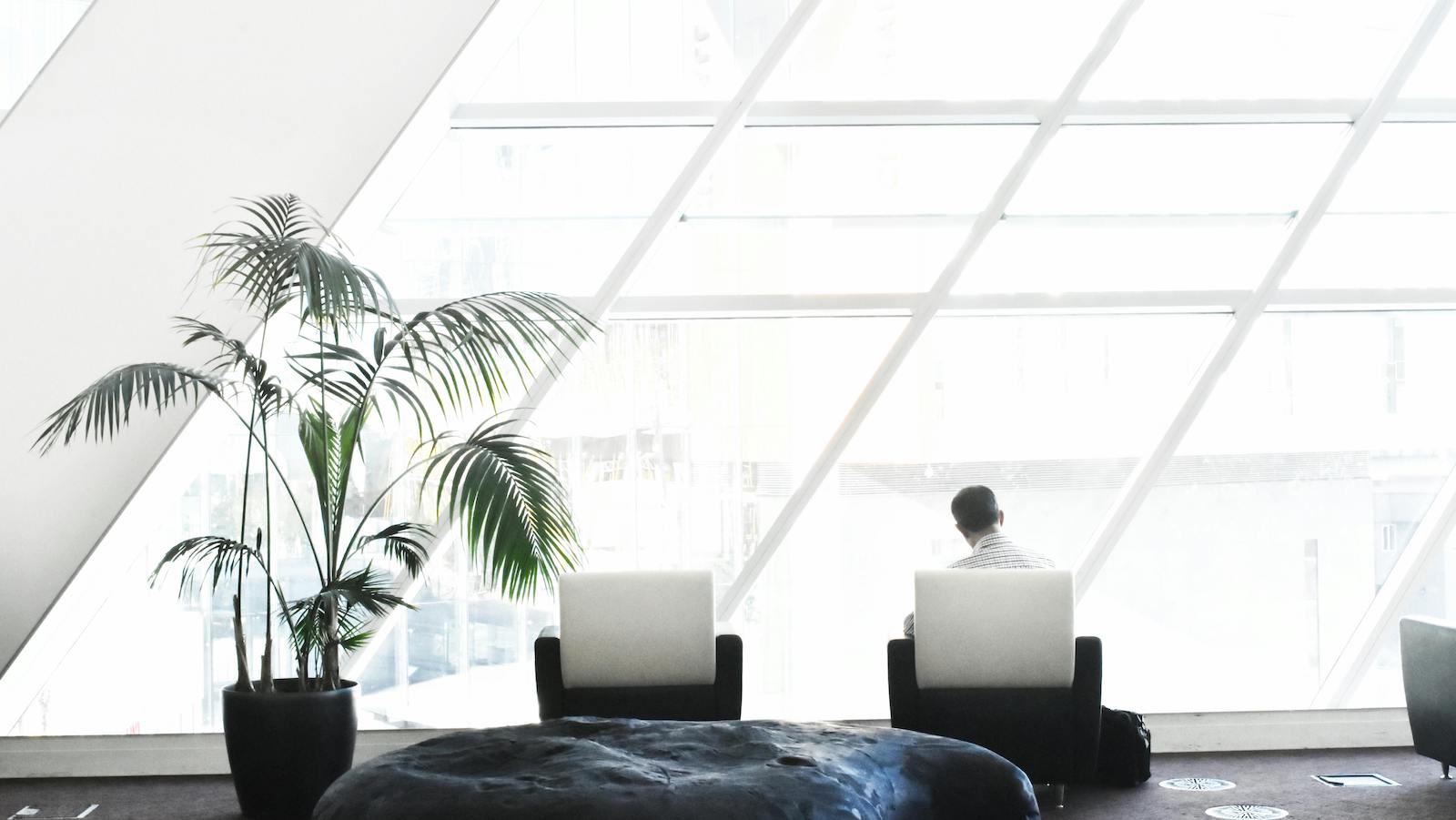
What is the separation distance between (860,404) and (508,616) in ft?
6.29

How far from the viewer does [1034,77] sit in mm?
6137

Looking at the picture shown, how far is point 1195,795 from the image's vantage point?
4.59m

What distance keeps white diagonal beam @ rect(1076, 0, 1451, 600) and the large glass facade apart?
6cm

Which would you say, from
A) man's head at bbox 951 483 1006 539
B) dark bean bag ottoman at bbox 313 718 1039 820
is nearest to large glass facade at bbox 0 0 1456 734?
man's head at bbox 951 483 1006 539

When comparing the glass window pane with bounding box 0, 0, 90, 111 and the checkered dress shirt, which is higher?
the glass window pane with bounding box 0, 0, 90, 111

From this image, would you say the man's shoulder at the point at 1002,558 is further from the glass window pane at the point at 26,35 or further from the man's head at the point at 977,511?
the glass window pane at the point at 26,35

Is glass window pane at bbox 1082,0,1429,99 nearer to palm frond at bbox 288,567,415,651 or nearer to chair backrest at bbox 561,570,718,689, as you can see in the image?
chair backrest at bbox 561,570,718,689

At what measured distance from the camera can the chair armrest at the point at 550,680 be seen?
14.5ft

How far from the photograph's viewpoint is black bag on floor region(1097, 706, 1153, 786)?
15.5 feet

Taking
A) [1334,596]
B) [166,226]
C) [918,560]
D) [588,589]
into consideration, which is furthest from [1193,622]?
[166,226]

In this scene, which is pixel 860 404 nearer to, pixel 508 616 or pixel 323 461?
pixel 508 616

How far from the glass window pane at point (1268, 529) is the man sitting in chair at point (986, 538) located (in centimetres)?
145

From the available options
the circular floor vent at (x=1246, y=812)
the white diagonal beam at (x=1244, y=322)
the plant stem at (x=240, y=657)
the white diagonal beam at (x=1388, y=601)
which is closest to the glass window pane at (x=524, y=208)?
the plant stem at (x=240, y=657)

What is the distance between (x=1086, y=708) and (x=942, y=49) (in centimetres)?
339
